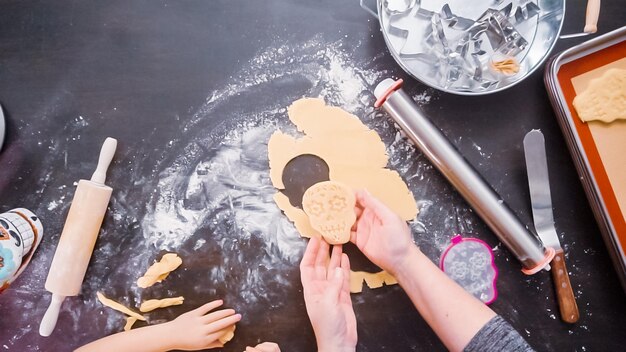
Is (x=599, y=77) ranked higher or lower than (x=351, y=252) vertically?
higher

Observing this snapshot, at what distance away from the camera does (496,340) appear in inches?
30.9

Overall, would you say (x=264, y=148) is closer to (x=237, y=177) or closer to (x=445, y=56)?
(x=237, y=177)

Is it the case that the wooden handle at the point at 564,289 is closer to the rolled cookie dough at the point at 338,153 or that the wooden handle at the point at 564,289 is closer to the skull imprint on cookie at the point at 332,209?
→ the rolled cookie dough at the point at 338,153

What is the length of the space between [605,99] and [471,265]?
1.31ft

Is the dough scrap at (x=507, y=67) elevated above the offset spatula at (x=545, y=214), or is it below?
Answer: above

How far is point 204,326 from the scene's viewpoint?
0.88m

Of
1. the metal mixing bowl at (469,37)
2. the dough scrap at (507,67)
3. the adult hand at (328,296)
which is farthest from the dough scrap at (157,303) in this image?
the dough scrap at (507,67)

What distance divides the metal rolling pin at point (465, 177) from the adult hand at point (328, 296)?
0.85 feet

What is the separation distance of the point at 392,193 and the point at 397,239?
11 centimetres

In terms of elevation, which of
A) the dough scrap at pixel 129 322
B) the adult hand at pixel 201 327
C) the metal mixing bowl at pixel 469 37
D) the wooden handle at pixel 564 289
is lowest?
the wooden handle at pixel 564 289

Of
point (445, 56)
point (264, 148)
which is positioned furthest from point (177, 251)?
point (445, 56)

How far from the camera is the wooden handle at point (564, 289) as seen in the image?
902 mm

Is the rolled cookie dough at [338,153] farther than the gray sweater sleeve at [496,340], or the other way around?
the rolled cookie dough at [338,153]

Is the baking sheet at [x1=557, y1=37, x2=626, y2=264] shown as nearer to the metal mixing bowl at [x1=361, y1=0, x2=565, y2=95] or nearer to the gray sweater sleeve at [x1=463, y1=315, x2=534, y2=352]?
the metal mixing bowl at [x1=361, y1=0, x2=565, y2=95]
